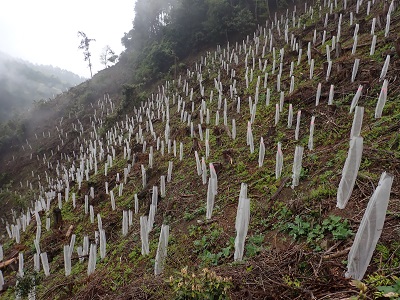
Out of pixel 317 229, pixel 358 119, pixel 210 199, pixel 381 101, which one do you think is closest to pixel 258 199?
pixel 210 199

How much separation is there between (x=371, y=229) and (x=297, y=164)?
6.98 ft

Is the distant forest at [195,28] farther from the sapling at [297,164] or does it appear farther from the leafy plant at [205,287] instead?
the leafy plant at [205,287]

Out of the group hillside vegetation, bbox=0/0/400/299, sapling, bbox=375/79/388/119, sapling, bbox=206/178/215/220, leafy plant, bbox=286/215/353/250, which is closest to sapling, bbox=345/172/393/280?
hillside vegetation, bbox=0/0/400/299

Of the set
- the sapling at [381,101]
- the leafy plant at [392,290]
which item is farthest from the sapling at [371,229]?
the sapling at [381,101]

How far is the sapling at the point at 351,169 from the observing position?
9.40ft

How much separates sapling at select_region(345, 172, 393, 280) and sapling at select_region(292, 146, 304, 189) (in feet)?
6.70

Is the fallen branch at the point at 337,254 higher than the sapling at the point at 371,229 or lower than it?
lower

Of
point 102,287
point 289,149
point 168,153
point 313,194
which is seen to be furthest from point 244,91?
point 102,287

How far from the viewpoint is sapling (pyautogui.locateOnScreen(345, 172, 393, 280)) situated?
2039mm

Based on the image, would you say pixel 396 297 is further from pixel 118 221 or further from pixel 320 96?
pixel 118 221

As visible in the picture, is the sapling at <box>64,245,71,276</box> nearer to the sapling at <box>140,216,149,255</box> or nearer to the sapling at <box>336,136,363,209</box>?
the sapling at <box>140,216,149,255</box>

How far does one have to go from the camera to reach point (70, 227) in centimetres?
829

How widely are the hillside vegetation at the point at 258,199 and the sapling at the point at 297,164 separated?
0.09 feet

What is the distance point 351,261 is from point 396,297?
466mm
